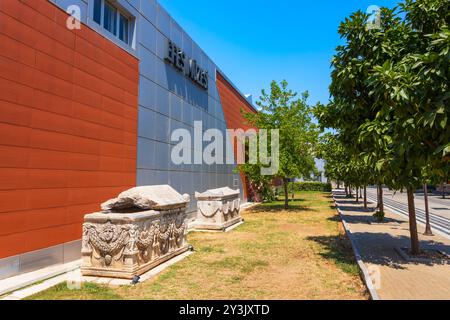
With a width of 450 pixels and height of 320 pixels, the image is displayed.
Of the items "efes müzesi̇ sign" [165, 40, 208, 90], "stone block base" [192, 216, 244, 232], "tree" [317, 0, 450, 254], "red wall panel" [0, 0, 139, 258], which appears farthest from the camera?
"efes müzesi̇ sign" [165, 40, 208, 90]

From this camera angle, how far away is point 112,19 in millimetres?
12016

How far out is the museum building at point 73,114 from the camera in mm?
7809

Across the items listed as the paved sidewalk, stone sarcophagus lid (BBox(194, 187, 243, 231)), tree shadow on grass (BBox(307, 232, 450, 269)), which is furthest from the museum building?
the paved sidewalk

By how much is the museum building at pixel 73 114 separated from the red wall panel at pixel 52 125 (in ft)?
0.09

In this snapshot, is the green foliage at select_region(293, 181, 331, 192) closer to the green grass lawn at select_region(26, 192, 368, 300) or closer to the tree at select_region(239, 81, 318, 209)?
the tree at select_region(239, 81, 318, 209)

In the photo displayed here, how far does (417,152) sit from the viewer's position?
7.13m

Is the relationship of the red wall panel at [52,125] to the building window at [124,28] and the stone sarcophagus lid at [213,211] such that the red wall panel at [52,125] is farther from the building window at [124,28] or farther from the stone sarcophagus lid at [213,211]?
the stone sarcophagus lid at [213,211]

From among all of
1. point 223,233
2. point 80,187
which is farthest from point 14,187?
point 223,233

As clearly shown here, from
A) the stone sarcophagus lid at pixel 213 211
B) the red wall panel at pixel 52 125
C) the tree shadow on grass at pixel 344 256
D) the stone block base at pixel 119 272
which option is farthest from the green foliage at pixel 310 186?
the stone block base at pixel 119 272

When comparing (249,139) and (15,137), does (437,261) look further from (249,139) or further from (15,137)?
(249,139)

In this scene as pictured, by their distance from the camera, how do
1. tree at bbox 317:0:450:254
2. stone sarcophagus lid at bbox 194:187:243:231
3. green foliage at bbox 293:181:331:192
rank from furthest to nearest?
green foliage at bbox 293:181:331:192
stone sarcophagus lid at bbox 194:187:243:231
tree at bbox 317:0:450:254

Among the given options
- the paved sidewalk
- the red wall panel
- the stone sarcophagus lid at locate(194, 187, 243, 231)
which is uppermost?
the red wall panel

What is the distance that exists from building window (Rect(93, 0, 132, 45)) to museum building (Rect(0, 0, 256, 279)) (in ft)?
0.13

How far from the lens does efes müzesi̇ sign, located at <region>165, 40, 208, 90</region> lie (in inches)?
635
